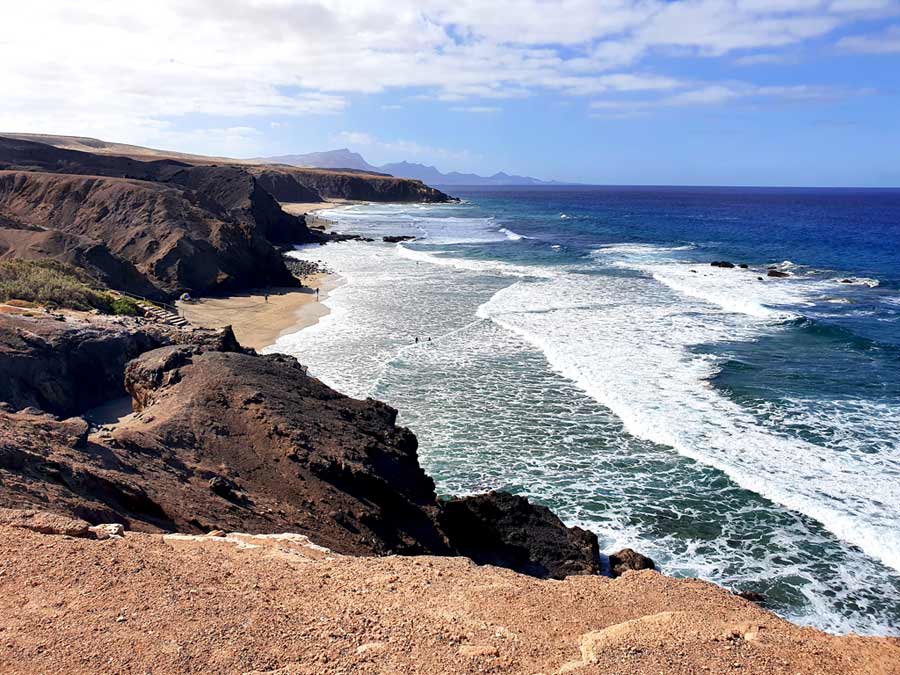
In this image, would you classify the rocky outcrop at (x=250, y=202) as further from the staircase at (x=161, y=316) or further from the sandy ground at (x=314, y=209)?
the staircase at (x=161, y=316)

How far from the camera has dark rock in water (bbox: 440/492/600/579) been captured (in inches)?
451

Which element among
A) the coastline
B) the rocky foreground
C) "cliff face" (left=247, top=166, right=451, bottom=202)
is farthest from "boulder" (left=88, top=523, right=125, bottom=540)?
"cliff face" (left=247, top=166, right=451, bottom=202)

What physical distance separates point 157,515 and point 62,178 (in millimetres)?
42790

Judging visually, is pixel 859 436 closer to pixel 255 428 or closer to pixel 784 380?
pixel 784 380

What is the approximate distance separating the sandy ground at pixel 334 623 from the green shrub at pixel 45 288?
16.7m

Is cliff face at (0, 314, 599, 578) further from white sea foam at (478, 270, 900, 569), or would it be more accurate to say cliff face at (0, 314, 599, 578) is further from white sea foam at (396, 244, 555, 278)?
white sea foam at (396, 244, 555, 278)

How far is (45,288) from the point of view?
21312mm

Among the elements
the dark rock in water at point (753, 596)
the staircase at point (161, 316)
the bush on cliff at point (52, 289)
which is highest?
the bush on cliff at point (52, 289)

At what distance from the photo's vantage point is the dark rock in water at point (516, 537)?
37.6 ft

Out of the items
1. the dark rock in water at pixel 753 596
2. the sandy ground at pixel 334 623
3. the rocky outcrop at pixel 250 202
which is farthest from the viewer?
the rocky outcrop at pixel 250 202

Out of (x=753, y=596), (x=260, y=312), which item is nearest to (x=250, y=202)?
(x=260, y=312)

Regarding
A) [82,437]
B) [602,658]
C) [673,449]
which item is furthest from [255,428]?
[673,449]

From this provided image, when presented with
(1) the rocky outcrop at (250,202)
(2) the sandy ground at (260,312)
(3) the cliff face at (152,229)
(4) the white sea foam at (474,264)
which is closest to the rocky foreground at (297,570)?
(2) the sandy ground at (260,312)

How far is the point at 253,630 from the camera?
5.69 m
